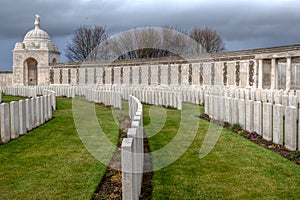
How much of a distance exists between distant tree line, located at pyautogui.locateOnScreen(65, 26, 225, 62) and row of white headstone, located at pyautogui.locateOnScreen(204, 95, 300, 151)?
3145cm

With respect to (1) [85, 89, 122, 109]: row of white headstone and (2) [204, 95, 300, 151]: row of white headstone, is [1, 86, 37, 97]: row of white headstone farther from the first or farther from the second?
(2) [204, 95, 300, 151]: row of white headstone

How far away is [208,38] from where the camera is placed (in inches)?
2216

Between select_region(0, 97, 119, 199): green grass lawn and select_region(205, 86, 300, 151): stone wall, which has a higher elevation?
select_region(205, 86, 300, 151): stone wall

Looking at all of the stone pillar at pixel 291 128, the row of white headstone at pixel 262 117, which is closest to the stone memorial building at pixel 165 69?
the row of white headstone at pixel 262 117

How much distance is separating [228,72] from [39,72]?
2682cm

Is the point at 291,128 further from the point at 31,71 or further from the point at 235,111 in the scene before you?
the point at 31,71

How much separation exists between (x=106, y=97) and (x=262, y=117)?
419 inches

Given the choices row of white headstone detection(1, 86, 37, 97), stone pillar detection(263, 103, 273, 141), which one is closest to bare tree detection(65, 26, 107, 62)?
row of white headstone detection(1, 86, 37, 97)

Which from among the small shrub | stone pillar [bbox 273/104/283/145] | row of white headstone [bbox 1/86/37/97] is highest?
row of white headstone [bbox 1/86/37/97]

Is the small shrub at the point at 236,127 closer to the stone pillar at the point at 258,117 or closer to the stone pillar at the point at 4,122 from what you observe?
the stone pillar at the point at 258,117

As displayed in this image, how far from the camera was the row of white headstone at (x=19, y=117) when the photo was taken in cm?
833

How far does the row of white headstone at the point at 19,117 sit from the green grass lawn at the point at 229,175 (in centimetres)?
345

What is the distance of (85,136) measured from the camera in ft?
29.7

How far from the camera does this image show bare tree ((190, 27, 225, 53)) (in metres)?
56.0
